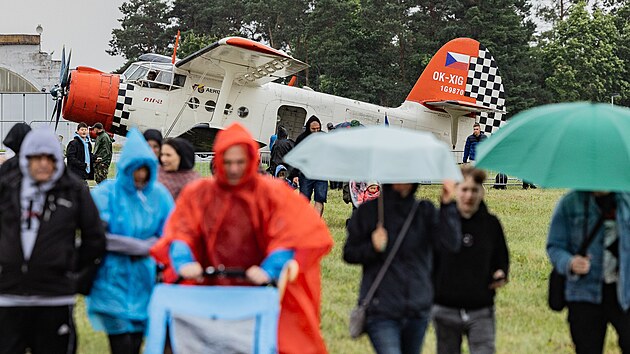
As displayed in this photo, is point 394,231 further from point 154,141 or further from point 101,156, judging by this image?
point 101,156

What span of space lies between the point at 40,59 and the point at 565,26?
32599mm

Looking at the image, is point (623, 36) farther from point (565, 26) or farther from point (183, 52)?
point (183, 52)

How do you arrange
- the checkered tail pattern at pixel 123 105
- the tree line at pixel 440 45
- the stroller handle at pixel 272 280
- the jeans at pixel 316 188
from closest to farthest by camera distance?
the stroller handle at pixel 272 280 < the jeans at pixel 316 188 < the checkered tail pattern at pixel 123 105 < the tree line at pixel 440 45

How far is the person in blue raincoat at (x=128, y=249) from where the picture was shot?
5.46m

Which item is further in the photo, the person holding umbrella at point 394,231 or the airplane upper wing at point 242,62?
the airplane upper wing at point 242,62

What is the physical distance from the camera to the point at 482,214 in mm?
5348

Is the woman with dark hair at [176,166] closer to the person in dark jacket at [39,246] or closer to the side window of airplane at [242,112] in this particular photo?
the person in dark jacket at [39,246]

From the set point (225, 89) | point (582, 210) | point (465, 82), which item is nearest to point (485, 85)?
point (465, 82)

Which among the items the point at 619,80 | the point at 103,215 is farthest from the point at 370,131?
the point at 619,80

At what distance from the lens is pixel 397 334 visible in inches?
194

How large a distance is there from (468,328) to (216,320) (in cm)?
142

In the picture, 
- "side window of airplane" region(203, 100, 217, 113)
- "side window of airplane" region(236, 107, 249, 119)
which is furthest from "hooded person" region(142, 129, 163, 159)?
"side window of airplane" region(236, 107, 249, 119)

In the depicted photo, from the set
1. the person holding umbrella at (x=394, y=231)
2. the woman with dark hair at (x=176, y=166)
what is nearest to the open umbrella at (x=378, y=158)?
the person holding umbrella at (x=394, y=231)

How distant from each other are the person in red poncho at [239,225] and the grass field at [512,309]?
215cm
